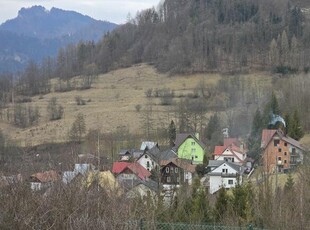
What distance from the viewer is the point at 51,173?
653cm

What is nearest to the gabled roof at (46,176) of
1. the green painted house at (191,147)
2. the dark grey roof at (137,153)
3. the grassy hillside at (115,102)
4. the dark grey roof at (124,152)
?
the dark grey roof at (137,153)

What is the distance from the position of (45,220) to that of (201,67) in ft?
217

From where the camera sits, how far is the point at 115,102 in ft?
193

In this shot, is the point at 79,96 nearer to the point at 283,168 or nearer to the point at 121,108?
the point at 121,108

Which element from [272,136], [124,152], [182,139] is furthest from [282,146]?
[124,152]

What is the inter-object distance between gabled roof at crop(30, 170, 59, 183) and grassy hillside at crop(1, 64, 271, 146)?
118 feet

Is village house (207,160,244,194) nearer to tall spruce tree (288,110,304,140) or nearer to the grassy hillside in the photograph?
tall spruce tree (288,110,304,140)

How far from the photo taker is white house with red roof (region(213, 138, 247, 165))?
101 feet

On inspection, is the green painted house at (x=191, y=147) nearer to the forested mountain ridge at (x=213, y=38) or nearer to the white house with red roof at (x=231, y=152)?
the white house with red roof at (x=231, y=152)

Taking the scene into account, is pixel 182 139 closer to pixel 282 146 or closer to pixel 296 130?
pixel 282 146

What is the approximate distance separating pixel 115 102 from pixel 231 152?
98.1ft

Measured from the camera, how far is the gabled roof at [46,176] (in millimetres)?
Result: 6281

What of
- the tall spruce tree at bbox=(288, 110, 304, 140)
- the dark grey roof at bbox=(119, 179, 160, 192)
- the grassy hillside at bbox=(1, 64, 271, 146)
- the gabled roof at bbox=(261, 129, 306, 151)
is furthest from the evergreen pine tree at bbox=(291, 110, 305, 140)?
the dark grey roof at bbox=(119, 179, 160, 192)

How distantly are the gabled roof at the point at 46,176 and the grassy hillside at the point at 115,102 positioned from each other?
36005mm
